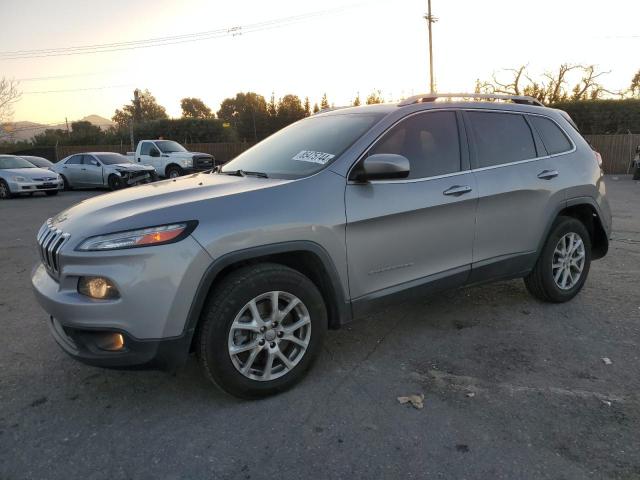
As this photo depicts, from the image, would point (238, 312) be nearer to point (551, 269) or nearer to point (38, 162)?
point (551, 269)

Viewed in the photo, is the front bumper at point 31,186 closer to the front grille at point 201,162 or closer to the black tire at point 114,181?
the black tire at point 114,181

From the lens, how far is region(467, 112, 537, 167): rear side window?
3984 millimetres

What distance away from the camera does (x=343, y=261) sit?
3.18m

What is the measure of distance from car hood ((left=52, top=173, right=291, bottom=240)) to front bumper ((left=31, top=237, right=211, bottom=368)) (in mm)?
155

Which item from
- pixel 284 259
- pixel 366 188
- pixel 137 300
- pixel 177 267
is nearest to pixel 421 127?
pixel 366 188

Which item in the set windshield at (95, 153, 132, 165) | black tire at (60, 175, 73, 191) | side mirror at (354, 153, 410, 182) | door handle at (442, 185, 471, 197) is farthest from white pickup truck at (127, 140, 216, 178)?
side mirror at (354, 153, 410, 182)

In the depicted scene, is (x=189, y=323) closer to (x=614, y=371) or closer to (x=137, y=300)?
(x=137, y=300)

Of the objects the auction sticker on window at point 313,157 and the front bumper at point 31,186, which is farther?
the front bumper at point 31,186

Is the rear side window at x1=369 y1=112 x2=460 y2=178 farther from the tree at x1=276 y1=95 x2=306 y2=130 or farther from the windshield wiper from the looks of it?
the tree at x1=276 y1=95 x2=306 y2=130

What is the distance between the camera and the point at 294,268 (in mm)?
3209

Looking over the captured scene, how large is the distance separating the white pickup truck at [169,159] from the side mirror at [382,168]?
17458 mm

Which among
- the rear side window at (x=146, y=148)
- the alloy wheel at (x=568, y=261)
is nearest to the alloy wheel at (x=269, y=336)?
the alloy wheel at (x=568, y=261)

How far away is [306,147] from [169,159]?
57.9 ft

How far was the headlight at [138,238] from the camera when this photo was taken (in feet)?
8.64
